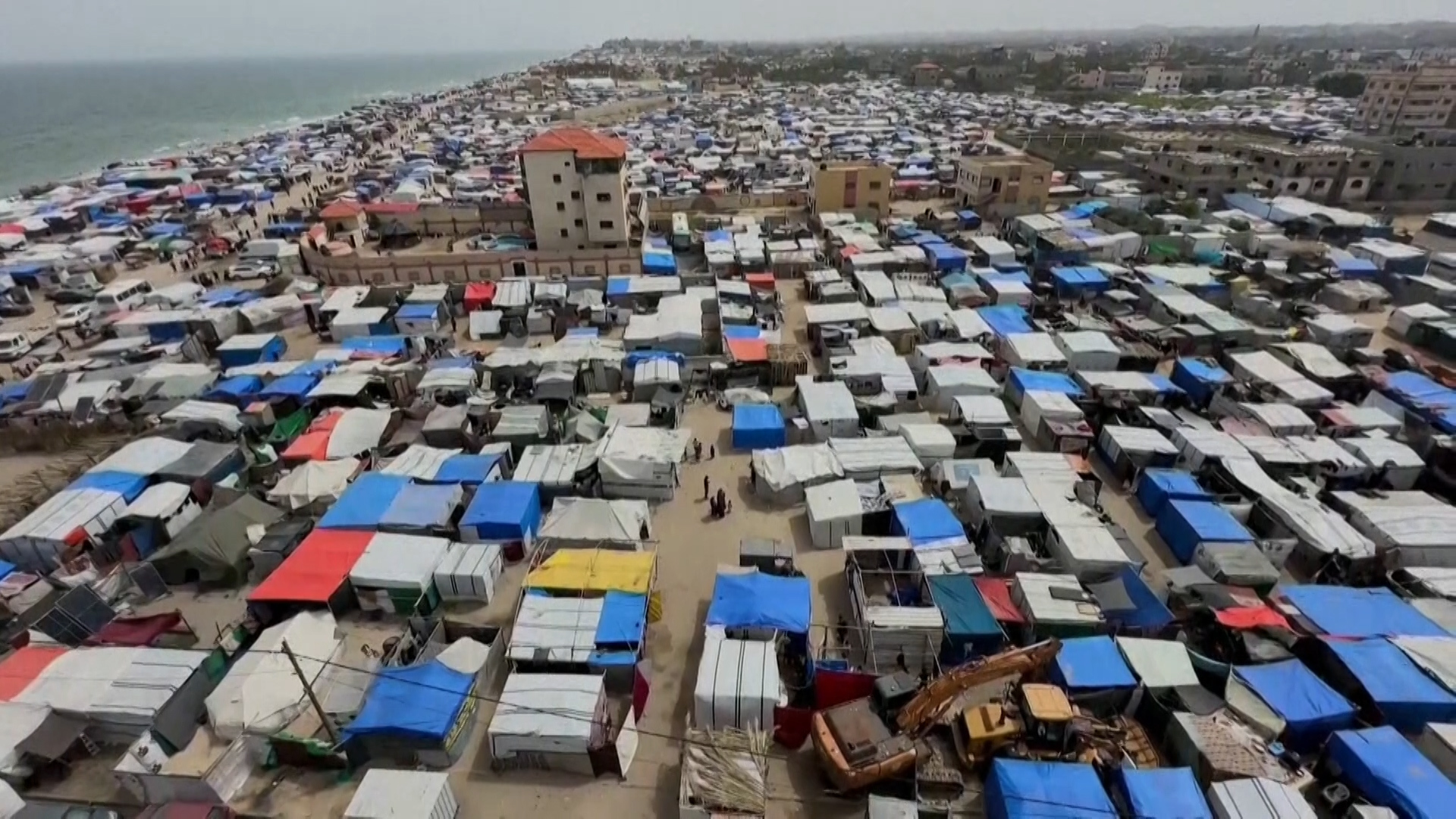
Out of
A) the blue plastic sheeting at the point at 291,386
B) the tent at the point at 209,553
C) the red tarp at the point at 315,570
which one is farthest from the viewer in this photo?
the blue plastic sheeting at the point at 291,386

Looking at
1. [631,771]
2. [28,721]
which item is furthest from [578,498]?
[28,721]

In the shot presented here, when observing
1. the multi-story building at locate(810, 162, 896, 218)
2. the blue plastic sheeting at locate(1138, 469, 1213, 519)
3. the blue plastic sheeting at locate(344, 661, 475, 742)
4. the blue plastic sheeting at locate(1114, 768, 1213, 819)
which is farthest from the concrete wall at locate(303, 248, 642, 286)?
the blue plastic sheeting at locate(1114, 768, 1213, 819)

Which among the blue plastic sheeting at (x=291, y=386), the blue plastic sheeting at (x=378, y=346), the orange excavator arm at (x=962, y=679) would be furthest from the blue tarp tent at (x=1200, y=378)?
the blue plastic sheeting at (x=291, y=386)

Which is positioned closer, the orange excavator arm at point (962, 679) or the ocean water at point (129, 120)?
the orange excavator arm at point (962, 679)

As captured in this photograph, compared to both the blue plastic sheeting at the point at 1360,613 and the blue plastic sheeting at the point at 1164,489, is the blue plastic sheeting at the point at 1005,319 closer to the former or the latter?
the blue plastic sheeting at the point at 1164,489

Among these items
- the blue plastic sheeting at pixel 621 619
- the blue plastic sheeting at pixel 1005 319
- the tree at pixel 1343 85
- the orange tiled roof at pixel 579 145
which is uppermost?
the tree at pixel 1343 85

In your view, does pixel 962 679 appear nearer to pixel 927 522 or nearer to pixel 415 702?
pixel 927 522

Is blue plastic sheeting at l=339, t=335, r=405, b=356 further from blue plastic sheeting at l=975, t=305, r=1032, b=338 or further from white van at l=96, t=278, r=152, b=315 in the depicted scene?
blue plastic sheeting at l=975, t=305, r=1032, b=338

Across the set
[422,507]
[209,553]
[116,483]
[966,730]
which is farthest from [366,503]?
[966,730]
